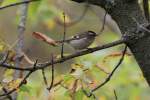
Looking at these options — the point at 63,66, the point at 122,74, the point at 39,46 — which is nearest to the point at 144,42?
the point at 122,74

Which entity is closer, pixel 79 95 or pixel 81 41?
pixel 79 95

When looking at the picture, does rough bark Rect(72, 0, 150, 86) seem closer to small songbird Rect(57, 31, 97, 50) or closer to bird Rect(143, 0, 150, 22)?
bird Rect(143, 0, 150, 22)

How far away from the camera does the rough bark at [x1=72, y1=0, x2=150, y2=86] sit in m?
1.96

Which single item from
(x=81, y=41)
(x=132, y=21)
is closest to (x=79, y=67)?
(x=81, y=41)

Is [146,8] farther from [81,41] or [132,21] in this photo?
[81,41]

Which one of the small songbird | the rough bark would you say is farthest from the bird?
the small songbird

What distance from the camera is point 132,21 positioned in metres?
1.96

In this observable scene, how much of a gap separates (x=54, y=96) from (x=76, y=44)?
0.24 metres

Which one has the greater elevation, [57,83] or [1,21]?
[57,83]

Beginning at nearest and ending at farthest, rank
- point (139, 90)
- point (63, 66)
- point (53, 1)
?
point (139, 90)
point (53, 1)
point (63, 66)

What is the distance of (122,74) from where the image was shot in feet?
12.1

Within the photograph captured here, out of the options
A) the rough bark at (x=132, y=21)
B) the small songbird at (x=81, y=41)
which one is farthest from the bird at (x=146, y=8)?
the small songbird at (x=81, y=41)

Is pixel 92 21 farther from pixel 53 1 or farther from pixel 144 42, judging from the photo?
pixel 144 42

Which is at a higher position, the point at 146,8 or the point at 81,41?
the point at 146,8
